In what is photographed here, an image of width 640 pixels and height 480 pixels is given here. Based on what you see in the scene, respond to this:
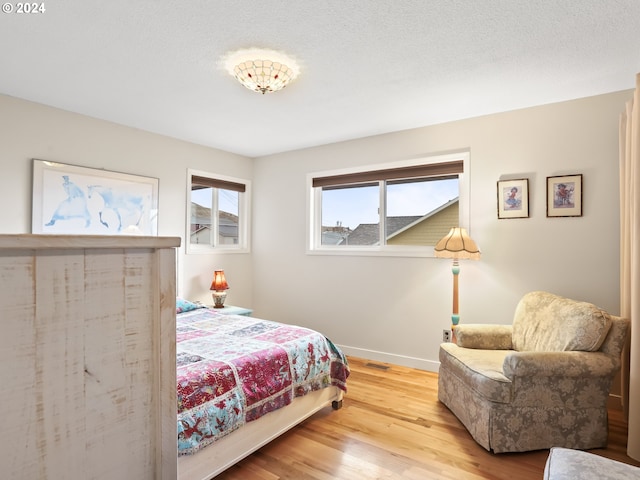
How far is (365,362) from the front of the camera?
3865mm

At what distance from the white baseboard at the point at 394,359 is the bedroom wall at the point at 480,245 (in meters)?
0.01

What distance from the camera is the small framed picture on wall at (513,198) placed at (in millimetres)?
3100

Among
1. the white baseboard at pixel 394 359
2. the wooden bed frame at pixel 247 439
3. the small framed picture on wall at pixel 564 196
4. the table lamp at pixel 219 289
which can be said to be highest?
the small framed picture on wall at pixel 564 196

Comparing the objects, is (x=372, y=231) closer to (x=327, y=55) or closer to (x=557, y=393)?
(x=327, y=55)

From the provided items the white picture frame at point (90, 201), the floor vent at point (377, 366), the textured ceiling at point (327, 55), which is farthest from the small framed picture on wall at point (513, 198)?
the white picture frame at point (90, 201)

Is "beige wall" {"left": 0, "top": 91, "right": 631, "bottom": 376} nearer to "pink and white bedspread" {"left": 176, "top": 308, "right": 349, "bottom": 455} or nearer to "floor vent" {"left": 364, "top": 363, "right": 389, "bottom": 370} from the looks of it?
"floor vent" {"left": 364, "top": 363, "right": 389, "bottom": 370}

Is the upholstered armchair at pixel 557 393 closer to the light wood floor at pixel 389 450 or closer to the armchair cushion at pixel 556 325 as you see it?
the armchair cushion at pixel 556 325

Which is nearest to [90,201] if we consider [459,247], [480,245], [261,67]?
[261,67]

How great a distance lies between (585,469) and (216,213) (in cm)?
415

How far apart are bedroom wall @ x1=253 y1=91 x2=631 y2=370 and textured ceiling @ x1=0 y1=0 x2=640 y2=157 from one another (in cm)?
24

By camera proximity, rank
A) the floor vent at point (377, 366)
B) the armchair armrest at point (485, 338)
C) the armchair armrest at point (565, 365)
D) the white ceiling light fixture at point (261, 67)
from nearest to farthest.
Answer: the armchair armrest at point (565, 365) < the white ceiling light fixture at point (261, 67) < the armchair armrest at point (485, 338) < the floor vent at point (377, 366)

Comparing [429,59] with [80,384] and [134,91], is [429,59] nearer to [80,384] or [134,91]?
[134,91]

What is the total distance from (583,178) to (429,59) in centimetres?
165

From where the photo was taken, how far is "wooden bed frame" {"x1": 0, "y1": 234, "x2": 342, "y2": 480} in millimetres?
532
